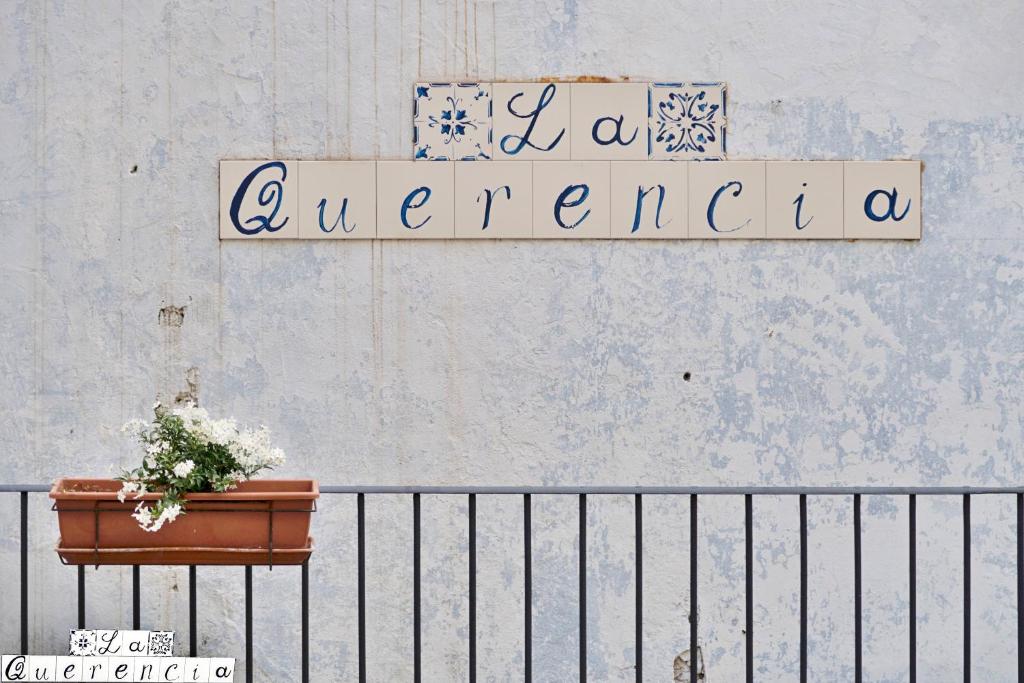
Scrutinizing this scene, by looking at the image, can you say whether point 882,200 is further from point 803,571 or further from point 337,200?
point 337,200

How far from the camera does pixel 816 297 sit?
15.4 feet

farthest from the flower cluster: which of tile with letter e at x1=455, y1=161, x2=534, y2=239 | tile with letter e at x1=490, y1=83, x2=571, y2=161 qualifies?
tile with letter e at x1=490, y1=83, x2=571, y2=161

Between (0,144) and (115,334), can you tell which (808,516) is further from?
(0,144)

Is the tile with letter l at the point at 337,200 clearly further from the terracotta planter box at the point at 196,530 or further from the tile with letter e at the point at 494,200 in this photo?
the terracotta planter box at the point at 196,530

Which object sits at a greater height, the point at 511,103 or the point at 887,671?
the point at 511,103

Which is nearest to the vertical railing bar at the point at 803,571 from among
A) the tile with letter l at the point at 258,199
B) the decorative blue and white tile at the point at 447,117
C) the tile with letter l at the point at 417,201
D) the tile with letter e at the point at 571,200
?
the tile with letter e at the point at 571,200

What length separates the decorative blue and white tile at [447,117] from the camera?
4641 mm

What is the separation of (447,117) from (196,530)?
7.05ft

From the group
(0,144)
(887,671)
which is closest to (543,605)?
(887,671)

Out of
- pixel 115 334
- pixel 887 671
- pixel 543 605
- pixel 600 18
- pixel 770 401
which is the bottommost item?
pixel 887 671

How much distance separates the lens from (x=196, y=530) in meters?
3.26

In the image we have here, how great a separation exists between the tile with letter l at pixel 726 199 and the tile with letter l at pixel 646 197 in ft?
0.18

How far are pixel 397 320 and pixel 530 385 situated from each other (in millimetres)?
628

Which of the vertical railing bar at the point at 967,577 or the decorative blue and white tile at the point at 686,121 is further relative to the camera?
the decorative blue and white tile at the point at 686,121
